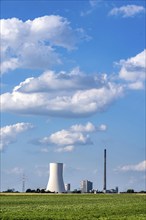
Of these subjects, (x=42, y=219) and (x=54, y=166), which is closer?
(x=42, y=219)

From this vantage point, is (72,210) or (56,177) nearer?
(72,210)

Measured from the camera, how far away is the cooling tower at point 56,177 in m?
123

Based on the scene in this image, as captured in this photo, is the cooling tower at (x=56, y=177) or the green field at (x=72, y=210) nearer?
the green field at (x=72, y=210)

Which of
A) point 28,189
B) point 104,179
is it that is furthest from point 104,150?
point 28,189

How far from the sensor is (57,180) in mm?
125062

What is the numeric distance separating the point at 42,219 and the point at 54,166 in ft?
286

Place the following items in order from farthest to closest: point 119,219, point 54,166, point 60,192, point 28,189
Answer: point 28,189
point 60,192
point 54,166
point 119,219

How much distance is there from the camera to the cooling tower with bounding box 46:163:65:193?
123 metres

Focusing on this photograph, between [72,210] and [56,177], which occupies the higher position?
[56,177]

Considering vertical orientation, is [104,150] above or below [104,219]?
above

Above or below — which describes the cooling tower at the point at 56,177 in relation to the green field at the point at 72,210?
above

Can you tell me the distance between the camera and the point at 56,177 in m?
124

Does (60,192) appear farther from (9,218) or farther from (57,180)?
(9,218)

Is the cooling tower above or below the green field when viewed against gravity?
above
